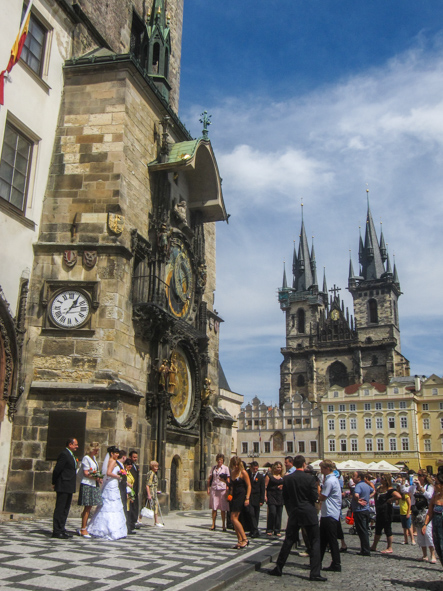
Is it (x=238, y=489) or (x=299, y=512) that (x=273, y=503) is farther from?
(x=299, y=512)

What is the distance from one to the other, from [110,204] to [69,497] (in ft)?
22.8

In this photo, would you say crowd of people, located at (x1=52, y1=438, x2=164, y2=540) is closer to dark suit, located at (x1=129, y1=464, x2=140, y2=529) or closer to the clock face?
dark suit, located at (x1=129, y1=464, x2=140, y2=529)

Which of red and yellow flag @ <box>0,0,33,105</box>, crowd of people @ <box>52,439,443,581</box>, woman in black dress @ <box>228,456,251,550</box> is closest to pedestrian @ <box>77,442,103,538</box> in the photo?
crowd of people @ <box>52,439,443,581</box>

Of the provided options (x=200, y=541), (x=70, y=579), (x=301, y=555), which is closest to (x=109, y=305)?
(x=200, y=541)

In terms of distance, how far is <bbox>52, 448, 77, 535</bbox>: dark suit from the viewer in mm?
9110

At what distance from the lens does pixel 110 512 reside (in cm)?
963

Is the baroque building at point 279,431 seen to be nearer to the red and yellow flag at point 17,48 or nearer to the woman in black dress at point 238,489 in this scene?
the woman in black dress at point 238,489

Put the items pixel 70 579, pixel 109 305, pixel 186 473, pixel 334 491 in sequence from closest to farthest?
1. pixel 70 579
2. pixel 334 491
3. pixel 109 305
4. pixel 186 473

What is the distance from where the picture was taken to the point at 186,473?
17.1 metres

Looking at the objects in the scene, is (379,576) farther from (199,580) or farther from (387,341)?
(387,341)

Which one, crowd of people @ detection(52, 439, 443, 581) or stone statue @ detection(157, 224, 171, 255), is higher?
stone statue @ detection(157, 224, 171, 255)

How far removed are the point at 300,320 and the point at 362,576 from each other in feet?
320

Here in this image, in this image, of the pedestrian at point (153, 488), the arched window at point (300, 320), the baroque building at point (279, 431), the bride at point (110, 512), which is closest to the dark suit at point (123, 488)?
the bride at point (110, 512)

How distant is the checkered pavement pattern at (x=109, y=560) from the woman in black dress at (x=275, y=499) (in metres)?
1.20
